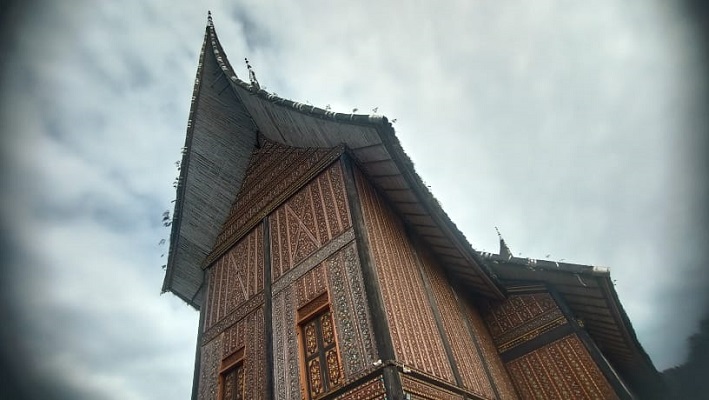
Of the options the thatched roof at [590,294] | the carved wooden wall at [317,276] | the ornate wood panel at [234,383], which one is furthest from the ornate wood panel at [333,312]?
the thatched roof at [590,294]

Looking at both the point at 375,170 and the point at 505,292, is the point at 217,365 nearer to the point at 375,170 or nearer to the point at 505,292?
the point at 375,170

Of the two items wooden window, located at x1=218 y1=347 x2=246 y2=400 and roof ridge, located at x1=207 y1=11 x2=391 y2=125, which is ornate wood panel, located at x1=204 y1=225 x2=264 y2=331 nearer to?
wooden window, located at x1=218 y1=347 x2=246 y2=400

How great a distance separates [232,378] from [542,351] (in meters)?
6.45

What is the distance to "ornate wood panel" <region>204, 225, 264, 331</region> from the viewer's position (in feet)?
21.8

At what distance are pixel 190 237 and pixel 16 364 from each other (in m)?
22.2

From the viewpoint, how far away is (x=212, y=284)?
8.05 metres

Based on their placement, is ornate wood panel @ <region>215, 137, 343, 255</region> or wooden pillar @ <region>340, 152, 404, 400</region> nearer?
wooden pillar @ <region>340, 152, 404, 400</region>

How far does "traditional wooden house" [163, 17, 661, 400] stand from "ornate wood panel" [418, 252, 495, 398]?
0.15 ft

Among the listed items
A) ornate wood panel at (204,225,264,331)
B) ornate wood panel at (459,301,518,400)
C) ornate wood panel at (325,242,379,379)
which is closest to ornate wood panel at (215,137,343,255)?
ornate wood panel at (204,225,264,331)

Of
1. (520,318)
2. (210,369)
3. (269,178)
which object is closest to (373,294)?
(210,369)

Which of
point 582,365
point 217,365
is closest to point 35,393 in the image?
point 217,365

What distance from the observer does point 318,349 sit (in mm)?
4531

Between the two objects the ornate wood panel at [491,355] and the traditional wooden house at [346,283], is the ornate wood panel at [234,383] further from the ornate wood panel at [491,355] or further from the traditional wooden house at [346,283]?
the ornate wood panel at [491,355]

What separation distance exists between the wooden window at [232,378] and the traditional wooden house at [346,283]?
0.09 ft
